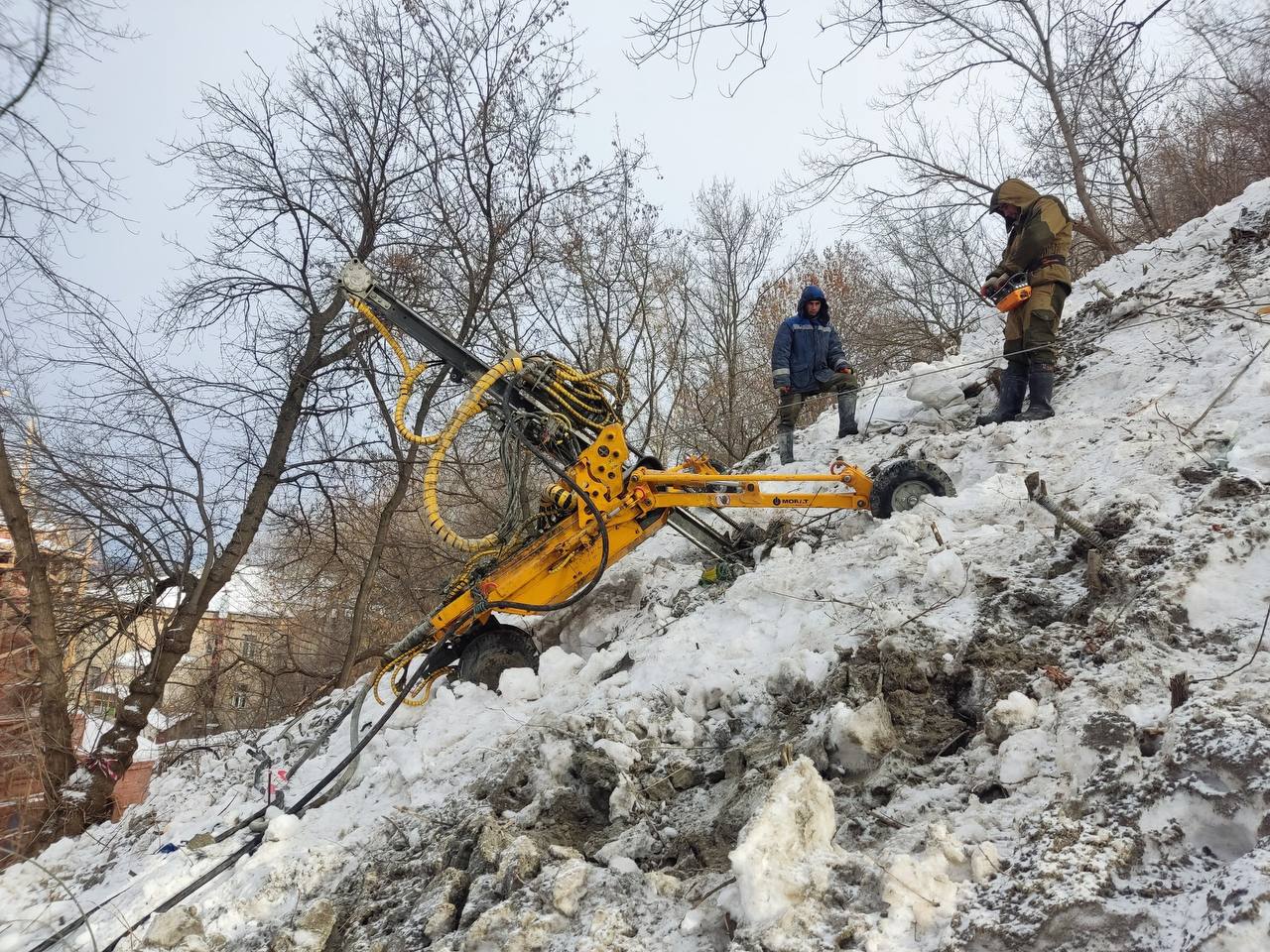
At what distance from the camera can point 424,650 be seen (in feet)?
18.0

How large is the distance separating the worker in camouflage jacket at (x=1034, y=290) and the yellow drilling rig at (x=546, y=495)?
58.0 inches

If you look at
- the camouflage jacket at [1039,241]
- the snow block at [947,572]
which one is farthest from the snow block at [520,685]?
the camouflage jacket at [1039,241]

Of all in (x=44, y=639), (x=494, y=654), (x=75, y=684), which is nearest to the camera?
(x=494, y=654)

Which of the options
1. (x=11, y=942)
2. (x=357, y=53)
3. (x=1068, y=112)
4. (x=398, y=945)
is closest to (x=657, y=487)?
(x=398, y=945)

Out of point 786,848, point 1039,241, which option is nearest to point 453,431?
point 786,848

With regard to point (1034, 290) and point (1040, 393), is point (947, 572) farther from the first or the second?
point (1034, 290)

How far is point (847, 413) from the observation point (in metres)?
8.21

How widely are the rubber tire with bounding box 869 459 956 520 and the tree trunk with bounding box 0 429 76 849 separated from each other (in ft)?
23.1

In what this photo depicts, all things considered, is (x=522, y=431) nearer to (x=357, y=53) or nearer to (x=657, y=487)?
(x=657, y=487)

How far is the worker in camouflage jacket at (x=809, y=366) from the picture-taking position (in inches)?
317

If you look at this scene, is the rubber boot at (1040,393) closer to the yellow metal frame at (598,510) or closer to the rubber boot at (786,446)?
the yellow metal frame at (598,510)

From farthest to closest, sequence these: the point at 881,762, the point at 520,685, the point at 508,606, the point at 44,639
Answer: the point at 44,639
the point at 508,606
the point at 520,685
the point at 881,762

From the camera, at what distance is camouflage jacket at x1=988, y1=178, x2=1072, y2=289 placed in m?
5.95

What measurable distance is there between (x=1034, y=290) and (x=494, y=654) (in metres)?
4.97
